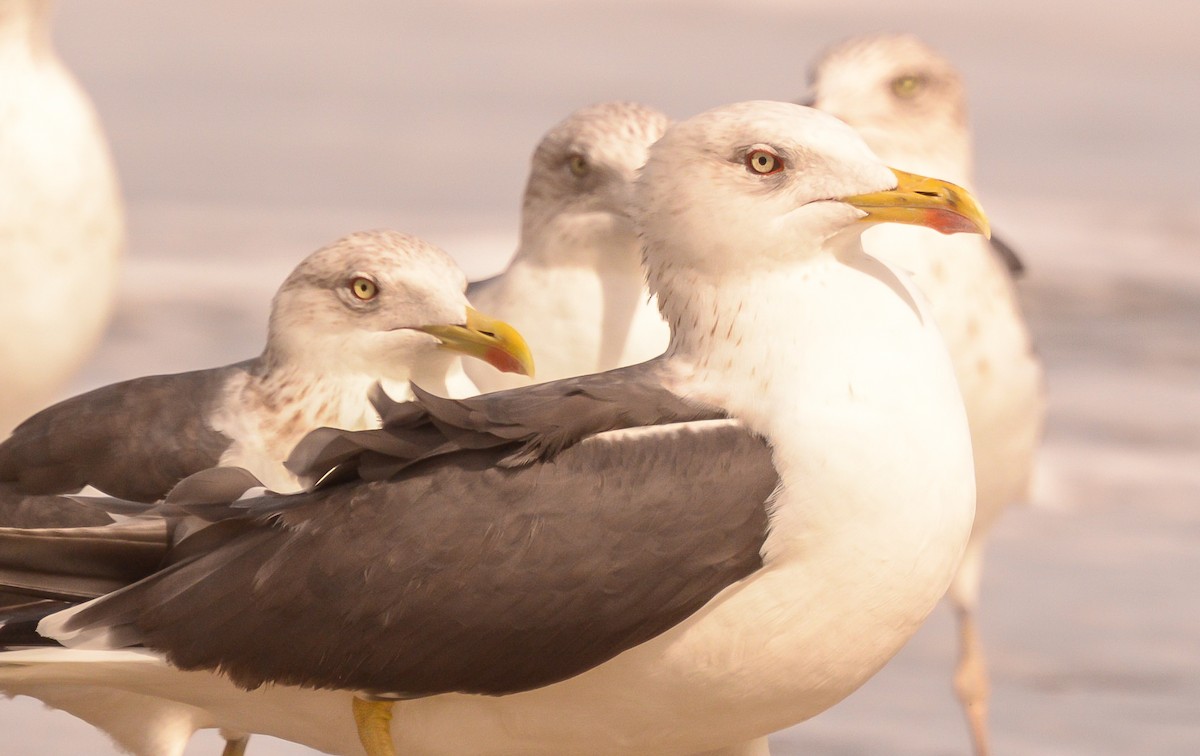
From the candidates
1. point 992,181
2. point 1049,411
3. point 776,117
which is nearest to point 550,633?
point 776,117

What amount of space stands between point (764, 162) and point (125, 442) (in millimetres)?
1598

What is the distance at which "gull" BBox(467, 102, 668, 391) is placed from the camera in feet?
17.6

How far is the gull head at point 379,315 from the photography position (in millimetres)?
4816

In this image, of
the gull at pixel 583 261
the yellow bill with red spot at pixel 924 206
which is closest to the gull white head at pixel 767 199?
the yellow bill with red spot at pixel 924 206

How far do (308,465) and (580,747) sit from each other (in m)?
0.74

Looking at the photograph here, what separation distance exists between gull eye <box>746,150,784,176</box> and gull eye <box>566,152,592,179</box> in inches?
57.6

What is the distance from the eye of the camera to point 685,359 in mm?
4152

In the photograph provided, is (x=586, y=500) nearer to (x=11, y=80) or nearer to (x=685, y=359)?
(x=685, y=359)

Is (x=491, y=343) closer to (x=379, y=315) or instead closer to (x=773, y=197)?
(x=379, y=315)

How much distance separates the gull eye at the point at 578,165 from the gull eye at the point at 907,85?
4.49ft

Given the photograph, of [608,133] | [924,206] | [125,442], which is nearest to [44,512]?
[125,442]

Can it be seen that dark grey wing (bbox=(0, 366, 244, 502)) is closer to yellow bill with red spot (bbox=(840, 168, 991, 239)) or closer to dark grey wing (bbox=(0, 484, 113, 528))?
dark grey wing (bbox=(0, 484, 113, 528))

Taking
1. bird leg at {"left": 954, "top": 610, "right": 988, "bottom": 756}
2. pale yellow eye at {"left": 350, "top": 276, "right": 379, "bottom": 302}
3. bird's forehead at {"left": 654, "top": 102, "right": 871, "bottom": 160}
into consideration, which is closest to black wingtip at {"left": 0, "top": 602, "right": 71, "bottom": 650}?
pale yellow eye at {"left": 350, "top": 276, "right": 379, "bottom": 302}

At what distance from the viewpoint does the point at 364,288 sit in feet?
16.1
